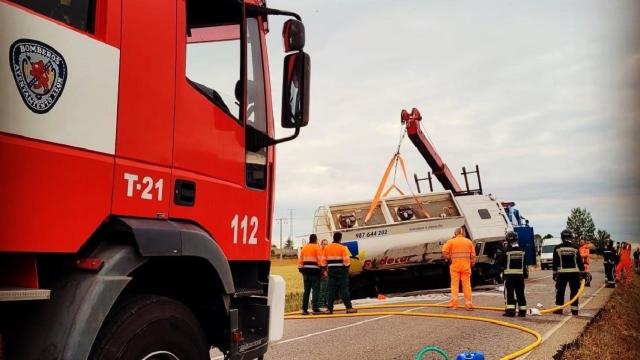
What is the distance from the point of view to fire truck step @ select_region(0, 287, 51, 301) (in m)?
2.15

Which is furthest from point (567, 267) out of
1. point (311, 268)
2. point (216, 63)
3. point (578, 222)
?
point (578, 222)

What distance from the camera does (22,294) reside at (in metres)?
2.20

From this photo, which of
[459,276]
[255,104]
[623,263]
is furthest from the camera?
[623,263]

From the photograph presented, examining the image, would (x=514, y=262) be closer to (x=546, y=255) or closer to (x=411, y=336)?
(x=411, y=336)

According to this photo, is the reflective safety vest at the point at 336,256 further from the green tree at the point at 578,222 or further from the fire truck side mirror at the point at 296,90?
the green tree at the point at 578,222

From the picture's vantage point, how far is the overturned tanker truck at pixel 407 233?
14312 mm

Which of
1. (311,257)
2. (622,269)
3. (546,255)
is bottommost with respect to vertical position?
(622,269)

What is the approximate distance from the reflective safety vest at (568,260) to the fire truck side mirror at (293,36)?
8.81 m

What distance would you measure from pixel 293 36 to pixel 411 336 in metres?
5.37

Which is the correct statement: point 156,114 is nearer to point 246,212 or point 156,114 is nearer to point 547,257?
point 246,212

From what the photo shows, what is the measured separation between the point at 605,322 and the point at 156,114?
8823mm

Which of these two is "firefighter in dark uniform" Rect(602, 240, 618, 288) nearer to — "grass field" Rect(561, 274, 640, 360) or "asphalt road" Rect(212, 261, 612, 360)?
"grass field" Rect(561, 274, 640, 360)

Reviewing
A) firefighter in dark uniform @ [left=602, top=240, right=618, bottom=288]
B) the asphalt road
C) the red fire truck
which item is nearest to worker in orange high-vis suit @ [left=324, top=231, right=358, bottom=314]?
the asphalt road

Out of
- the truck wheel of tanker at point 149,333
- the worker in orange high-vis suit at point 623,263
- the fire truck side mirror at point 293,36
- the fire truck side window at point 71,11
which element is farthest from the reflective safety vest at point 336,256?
the worker in orange high-vis suit at point 623,263
